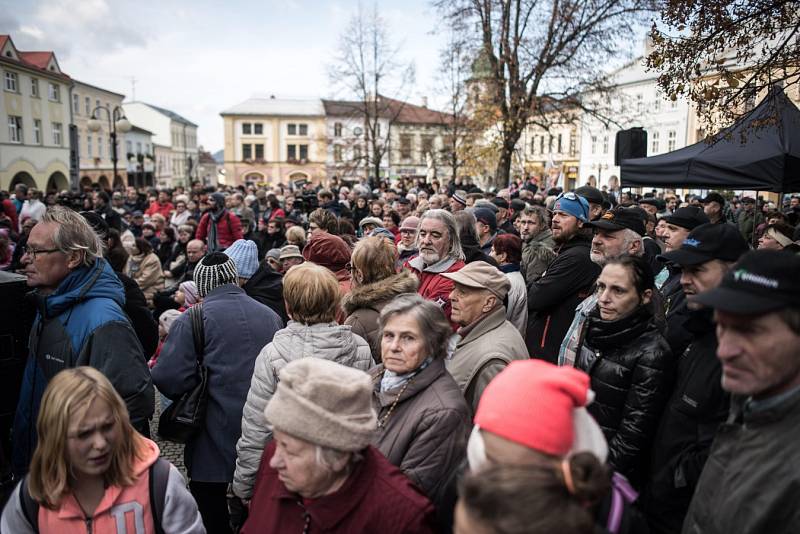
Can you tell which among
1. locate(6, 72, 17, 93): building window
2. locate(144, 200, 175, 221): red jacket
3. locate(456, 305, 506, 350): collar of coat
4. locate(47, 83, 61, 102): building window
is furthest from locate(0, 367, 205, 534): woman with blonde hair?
locate(47, 83, 61, 102): building window

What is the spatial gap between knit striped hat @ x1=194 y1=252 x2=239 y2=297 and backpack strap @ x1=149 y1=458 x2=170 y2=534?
1.29 metres

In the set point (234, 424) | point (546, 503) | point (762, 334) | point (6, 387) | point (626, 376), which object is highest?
point (762, 334)

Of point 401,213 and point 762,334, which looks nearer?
point 762,334

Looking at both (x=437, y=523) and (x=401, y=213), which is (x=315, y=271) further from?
(x=401, y=213)

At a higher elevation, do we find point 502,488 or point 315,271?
point 315,271

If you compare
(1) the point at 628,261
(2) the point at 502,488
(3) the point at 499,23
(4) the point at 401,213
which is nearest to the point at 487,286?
(1) the point at 628,261

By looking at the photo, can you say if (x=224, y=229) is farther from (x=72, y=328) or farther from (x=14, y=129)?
(x=14, y=129)

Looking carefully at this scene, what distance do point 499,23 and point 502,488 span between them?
20071mm

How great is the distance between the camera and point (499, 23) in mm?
19141

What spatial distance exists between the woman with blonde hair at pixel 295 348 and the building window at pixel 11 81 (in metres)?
43.5

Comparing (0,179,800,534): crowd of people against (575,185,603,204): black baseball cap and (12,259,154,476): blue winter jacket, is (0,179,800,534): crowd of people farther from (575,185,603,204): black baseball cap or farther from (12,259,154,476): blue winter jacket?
(575,185,603,204): black baseball cap

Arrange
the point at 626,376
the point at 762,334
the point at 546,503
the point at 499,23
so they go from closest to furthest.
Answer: the point at 546,503 → the point at 762,334 → the point at 626,376 → the point at 499,23

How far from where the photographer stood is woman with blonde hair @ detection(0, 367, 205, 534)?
222cm

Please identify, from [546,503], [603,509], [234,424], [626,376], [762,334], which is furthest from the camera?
[234,424]
